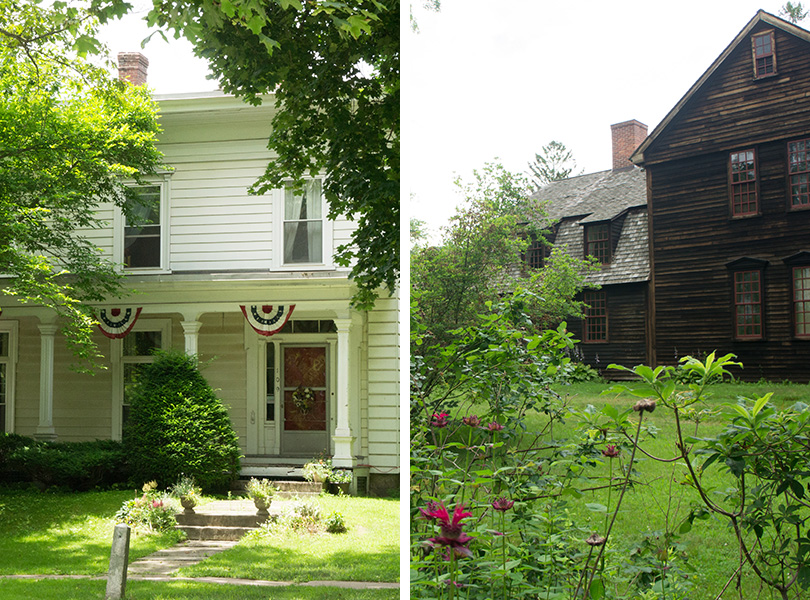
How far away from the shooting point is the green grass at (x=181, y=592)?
3.03 meters

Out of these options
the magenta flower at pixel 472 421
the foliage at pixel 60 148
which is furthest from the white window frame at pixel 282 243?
the magenta flower at pixel 472 421

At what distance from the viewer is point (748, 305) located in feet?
4.13

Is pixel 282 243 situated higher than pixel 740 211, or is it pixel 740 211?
pixel 282 243

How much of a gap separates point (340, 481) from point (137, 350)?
205 cm

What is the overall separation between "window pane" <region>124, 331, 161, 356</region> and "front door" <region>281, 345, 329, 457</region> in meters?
1.09

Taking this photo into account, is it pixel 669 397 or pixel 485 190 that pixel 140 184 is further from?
pixel 669 397

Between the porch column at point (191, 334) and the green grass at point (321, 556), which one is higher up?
the porch column at point (191, 334)

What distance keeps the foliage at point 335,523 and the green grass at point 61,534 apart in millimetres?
950

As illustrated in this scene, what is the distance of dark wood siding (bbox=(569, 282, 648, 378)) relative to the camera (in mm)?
1396

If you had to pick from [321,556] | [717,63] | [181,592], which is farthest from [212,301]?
[717,63]

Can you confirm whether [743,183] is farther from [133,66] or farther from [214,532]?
[133,66]

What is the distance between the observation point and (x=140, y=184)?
4859 mm

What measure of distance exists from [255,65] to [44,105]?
192 centimetres

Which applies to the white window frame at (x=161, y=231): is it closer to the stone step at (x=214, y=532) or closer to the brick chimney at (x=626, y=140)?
the stone step at (x=214, y=532)
